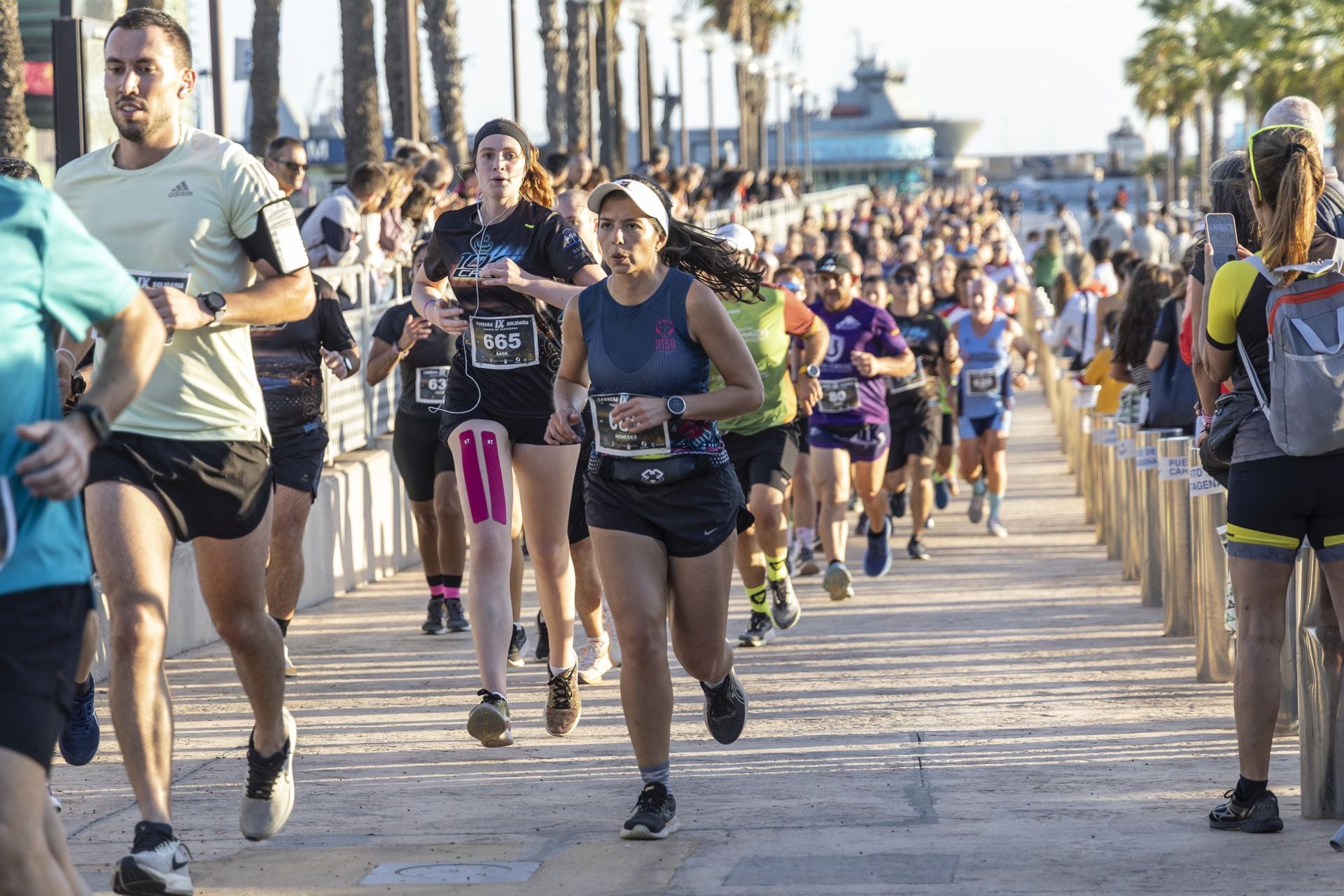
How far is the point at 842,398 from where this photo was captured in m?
11.9

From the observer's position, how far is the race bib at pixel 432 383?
32.8 feet

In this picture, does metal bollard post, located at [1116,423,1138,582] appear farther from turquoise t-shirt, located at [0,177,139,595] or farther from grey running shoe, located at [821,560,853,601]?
turquoise t-shirt, located at [0,177,139,595]

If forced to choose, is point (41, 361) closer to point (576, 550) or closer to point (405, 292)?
point (576, 550)

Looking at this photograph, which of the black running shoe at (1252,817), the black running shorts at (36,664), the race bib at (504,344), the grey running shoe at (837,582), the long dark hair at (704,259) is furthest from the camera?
the grey running shoe at (837,582)

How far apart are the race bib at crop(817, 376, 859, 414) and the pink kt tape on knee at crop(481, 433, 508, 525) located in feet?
15.8

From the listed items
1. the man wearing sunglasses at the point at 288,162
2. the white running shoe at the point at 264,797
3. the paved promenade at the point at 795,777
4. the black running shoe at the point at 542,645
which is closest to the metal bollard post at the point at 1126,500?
the paved promenade at the point at 795,777

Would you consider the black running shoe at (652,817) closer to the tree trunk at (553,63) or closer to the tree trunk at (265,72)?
the tree trunk at (265,72)

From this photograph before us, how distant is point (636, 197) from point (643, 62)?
98.6 ft

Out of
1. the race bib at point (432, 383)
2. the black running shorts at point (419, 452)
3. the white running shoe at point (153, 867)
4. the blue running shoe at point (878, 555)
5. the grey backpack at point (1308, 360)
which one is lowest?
the blue running shoe at point (878, 555)

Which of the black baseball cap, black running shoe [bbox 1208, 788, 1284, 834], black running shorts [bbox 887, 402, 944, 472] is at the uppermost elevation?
the black baseball cap

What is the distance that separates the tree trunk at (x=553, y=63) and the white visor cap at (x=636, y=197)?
27.5 metres

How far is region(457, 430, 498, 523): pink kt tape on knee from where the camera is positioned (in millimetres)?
7297

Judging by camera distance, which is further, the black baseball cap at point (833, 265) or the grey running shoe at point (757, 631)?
the black baseball cap at point (833, 265)

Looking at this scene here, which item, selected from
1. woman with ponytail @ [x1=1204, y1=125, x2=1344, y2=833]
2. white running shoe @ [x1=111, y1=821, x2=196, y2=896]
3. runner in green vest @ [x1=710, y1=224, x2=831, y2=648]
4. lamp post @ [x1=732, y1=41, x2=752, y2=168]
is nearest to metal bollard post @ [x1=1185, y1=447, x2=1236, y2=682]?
runner in green vest @ [x1=710, y1=224, x2=831, y2=648]
